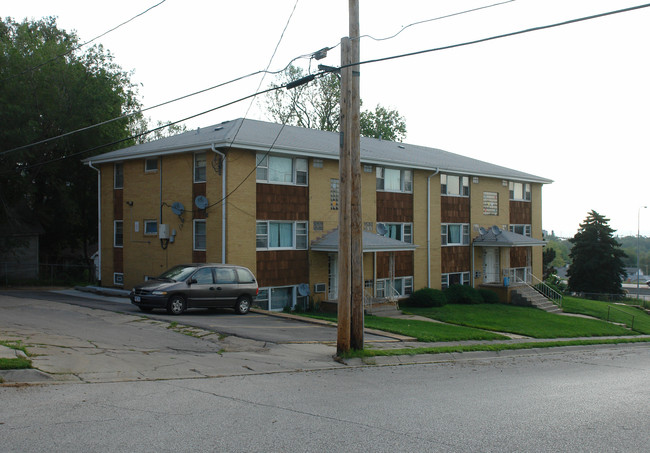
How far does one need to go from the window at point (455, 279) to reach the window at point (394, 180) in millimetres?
5729

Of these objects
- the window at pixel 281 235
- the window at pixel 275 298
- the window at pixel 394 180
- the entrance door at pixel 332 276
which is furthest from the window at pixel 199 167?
the window at pixel 394 180

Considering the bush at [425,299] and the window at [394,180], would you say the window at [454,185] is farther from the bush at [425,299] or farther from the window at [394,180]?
the bush at [425,299]

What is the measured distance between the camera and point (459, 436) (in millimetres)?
6805

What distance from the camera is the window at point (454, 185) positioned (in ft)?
106

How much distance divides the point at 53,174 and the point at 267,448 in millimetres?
29305

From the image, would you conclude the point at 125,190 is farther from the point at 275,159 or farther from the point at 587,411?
the point at 587,411

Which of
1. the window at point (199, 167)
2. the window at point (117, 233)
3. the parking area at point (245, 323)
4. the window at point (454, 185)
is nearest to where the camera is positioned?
the parking area at point (245, 323)

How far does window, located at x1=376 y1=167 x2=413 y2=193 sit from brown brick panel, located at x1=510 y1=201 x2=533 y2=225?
1004cm

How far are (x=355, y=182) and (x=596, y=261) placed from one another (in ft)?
160

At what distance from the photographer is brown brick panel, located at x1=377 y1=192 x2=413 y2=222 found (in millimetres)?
28625

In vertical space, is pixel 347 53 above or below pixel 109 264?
above

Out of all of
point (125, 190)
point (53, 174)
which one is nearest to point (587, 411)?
point (125, 190)

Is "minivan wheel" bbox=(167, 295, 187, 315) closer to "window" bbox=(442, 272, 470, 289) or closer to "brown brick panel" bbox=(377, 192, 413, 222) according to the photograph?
"brown brick panel" bbox=(377, 192, 413, 222)

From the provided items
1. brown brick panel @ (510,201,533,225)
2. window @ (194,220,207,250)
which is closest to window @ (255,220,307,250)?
window @ (194,220,207,250)
